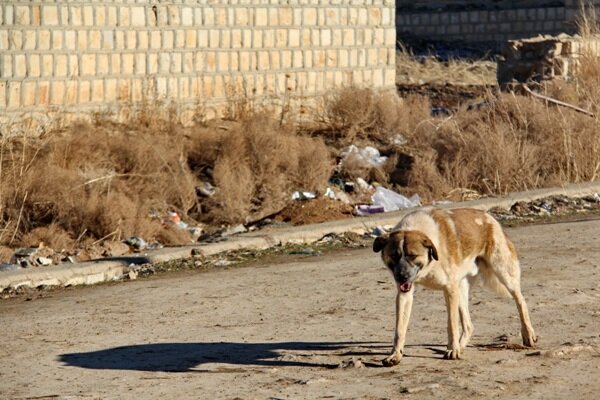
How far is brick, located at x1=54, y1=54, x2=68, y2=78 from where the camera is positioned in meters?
17.3

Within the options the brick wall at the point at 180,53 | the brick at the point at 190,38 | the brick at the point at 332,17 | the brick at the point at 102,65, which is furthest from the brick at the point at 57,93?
the brick at the point at 332,17

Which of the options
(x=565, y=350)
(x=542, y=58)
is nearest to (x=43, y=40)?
(x=542, y=58)

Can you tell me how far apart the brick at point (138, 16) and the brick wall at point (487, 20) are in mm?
18106

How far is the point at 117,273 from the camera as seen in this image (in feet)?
36.6

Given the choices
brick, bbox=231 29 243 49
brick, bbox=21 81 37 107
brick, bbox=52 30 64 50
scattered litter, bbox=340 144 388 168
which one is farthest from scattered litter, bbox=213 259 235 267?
brick, bbox=231 29 243 49

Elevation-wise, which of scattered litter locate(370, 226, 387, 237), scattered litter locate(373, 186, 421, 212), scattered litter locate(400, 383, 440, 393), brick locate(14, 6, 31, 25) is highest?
brick locate(14, 6, 31, 25)

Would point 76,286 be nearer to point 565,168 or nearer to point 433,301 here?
point 433,301

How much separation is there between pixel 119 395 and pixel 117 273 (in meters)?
4.48

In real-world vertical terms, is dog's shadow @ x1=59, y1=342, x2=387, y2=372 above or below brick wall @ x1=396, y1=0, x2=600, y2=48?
below

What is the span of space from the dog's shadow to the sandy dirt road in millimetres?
10

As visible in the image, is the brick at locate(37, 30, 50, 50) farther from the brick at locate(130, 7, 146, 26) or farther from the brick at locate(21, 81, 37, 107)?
the brick at locate(130, 7, 146, 26)

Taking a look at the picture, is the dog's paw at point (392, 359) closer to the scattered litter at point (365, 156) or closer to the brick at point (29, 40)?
the scattered litter at point (365, 156)

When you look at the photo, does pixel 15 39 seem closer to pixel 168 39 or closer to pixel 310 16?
pixel 168 39

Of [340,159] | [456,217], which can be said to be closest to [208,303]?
[456,217]
